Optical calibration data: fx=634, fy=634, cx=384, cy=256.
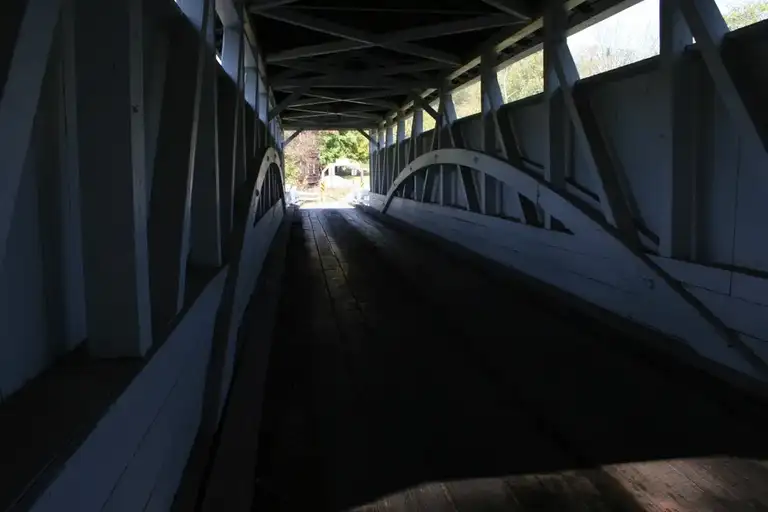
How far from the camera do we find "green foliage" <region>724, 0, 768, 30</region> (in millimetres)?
4000

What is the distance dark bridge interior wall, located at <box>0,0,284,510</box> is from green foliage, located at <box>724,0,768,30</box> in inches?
144

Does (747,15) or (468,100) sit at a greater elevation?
(468,100)

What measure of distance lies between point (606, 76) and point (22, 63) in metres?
5.23

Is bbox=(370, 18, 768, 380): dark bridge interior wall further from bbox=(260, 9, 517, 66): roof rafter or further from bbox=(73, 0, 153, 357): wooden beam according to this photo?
bbox=(73, 0, 153, 357): wooden beam

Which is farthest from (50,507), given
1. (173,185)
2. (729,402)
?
(729,402)

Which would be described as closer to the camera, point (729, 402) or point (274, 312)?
point (729, 402)

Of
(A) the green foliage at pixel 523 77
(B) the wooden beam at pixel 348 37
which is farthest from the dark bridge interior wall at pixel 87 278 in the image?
(A) the green foliage at pixel 523 77

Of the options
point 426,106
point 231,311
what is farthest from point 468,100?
point 231,311

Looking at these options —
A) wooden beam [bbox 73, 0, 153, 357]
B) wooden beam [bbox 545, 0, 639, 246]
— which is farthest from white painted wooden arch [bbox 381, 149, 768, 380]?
wooden beam [bbox 73, 0, 153, 357]

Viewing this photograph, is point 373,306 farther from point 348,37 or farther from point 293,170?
point 293,170

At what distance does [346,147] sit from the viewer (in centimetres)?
4406

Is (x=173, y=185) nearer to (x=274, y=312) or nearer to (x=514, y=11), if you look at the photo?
(x=274, y=312)

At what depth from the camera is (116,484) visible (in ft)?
5.16

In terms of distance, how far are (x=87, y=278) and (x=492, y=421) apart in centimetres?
194
